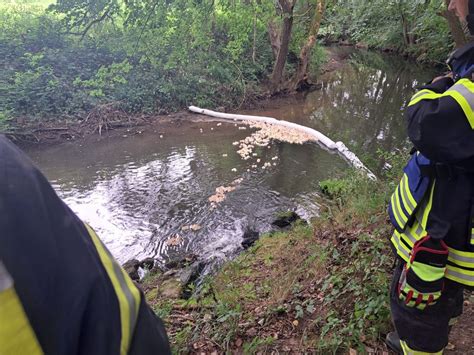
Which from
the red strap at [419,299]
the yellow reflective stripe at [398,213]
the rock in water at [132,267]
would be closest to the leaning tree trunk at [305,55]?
the rock in water at [132,267]

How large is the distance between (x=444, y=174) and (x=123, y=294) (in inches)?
61.1

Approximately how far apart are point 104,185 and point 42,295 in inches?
315

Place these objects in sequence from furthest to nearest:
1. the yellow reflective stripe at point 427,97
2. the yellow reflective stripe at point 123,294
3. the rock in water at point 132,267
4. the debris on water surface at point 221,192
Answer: the debris on water surface at point 221,192, the rock in water at point 132,267, the yellow reflective stripe at point 427,97, the yellow reflective stripe at point 123,294

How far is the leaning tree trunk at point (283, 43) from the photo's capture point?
13312 mm

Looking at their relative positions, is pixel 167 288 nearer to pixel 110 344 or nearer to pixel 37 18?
pixel 110 344

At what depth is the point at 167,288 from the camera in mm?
4695

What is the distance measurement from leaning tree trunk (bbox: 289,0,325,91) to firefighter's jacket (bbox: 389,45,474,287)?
14.0m

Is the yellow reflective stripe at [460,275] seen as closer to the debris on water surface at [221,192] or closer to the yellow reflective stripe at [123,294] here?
the yellow reflective stripe at [123,294]

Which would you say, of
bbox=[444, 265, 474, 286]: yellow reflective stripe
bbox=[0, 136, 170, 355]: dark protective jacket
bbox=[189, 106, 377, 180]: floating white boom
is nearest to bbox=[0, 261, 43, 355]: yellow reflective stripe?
bbox=[0, 136, 170, 355]: dark protective jacket

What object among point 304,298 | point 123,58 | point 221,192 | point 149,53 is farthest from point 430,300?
point 123,58

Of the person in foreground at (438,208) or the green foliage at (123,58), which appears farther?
the green foliage at (123,58)

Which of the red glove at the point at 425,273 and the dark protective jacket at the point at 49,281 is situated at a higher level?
the dark protective jacket at the point at 49,281

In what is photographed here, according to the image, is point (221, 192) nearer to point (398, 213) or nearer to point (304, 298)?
point (304, 298)

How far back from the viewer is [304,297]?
3531mm
